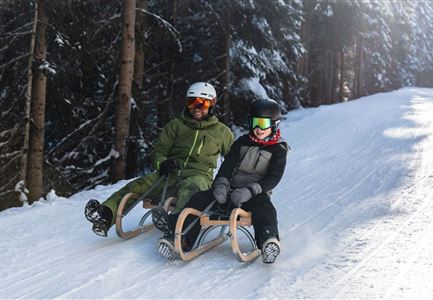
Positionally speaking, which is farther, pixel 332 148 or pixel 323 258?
pixel 332 148

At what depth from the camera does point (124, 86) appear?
1072 cm

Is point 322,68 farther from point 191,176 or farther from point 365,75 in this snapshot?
point 191,176

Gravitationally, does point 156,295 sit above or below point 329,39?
below

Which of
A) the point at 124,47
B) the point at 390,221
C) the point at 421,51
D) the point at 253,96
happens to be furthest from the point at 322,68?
the point at 421,51

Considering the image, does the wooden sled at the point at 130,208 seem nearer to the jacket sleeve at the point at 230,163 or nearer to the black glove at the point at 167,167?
the black glove at the point at 167,167

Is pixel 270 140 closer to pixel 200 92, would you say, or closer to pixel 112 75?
pixel 200 92

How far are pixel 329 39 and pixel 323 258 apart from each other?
1029 inches

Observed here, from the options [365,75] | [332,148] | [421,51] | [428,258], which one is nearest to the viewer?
[428,258]

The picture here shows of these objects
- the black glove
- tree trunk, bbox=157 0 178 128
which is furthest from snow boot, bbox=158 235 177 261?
tree trunk, bbox=157 0 178 128

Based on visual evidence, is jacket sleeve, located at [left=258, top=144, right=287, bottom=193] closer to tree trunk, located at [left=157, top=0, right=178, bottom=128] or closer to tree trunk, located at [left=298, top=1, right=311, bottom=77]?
tree trunk, located at [left=157, top=0, right=178, bottom=128]

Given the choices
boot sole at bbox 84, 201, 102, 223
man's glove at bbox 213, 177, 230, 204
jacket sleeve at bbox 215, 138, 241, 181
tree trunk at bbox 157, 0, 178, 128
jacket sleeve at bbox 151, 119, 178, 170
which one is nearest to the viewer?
man's glove at bbox 213, 177, 230, 204

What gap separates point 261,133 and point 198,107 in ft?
3.44

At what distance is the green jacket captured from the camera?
236 inches

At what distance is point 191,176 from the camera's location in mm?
5820
